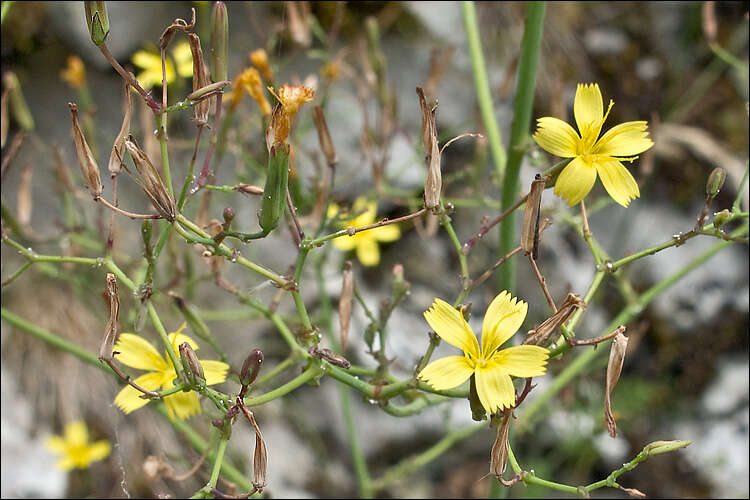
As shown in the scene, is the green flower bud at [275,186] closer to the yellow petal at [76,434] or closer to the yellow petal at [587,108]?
the yellow petal at [587,108]

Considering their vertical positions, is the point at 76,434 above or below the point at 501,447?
above

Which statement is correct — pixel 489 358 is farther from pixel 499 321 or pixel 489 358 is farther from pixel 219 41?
pixel 219 41

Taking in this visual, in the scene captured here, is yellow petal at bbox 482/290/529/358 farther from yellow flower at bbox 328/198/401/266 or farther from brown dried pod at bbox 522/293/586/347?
yellow flower at bbox 328/198/401/266

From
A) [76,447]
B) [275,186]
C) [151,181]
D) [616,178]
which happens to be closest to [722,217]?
[616,178]

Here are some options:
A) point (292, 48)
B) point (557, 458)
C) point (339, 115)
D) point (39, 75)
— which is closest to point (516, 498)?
point (557, 458)

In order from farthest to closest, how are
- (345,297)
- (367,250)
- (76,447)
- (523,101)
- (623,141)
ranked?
(76,447) → (367,250) → (523,101) → (345,297) → (623,141)

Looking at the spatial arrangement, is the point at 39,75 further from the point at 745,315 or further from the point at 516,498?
the point at 745,315

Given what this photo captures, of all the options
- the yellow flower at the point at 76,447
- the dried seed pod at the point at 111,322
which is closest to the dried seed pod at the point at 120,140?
the dried seed pod at the point at 111,322
